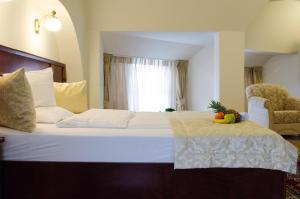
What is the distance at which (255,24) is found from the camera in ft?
16.5

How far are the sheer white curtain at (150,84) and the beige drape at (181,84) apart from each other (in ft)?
0.30

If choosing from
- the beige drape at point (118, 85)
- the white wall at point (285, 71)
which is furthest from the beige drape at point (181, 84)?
the white wall at point (285, 71)

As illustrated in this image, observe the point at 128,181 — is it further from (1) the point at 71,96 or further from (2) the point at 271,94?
(2) the point at 271,94

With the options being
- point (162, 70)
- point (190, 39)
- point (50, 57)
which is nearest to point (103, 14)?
point (50, 57)

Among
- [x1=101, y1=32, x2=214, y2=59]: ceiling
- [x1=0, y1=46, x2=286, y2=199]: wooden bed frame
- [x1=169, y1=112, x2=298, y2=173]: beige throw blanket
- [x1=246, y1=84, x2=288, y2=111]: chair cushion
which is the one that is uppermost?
[x1=101, y1=32, x2=214, y2=59]: ceiling

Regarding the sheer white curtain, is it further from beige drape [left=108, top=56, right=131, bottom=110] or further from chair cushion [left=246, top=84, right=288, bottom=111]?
chair cushion [left=246, top=84, right=288, bottom=111]

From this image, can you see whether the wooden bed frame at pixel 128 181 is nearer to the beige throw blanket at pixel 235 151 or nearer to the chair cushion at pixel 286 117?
the beige throw blanket at pixel 235 151

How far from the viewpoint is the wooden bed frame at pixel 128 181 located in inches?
63.6

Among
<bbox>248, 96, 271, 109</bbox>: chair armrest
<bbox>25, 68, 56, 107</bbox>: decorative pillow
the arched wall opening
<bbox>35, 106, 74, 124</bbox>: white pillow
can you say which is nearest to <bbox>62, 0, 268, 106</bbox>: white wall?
the arched wall opening

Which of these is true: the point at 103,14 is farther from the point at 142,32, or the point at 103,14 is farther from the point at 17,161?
the point at 17,161

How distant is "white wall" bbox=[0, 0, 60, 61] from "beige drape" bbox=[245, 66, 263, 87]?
16.7 feet

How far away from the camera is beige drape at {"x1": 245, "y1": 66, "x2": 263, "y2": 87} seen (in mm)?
6555

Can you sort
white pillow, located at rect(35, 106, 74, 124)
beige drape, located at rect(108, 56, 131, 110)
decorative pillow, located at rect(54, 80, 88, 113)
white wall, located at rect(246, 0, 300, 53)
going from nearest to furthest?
white pillow, located at rect(35, 106, 74, 124) → decorative pillow, located at rect(54, 80, 88, 113) → white wall, located at rect(246, 0, 300, 53) → beige drape, located at rect(108, 56, 131, 110)

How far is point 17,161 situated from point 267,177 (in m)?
1.59
